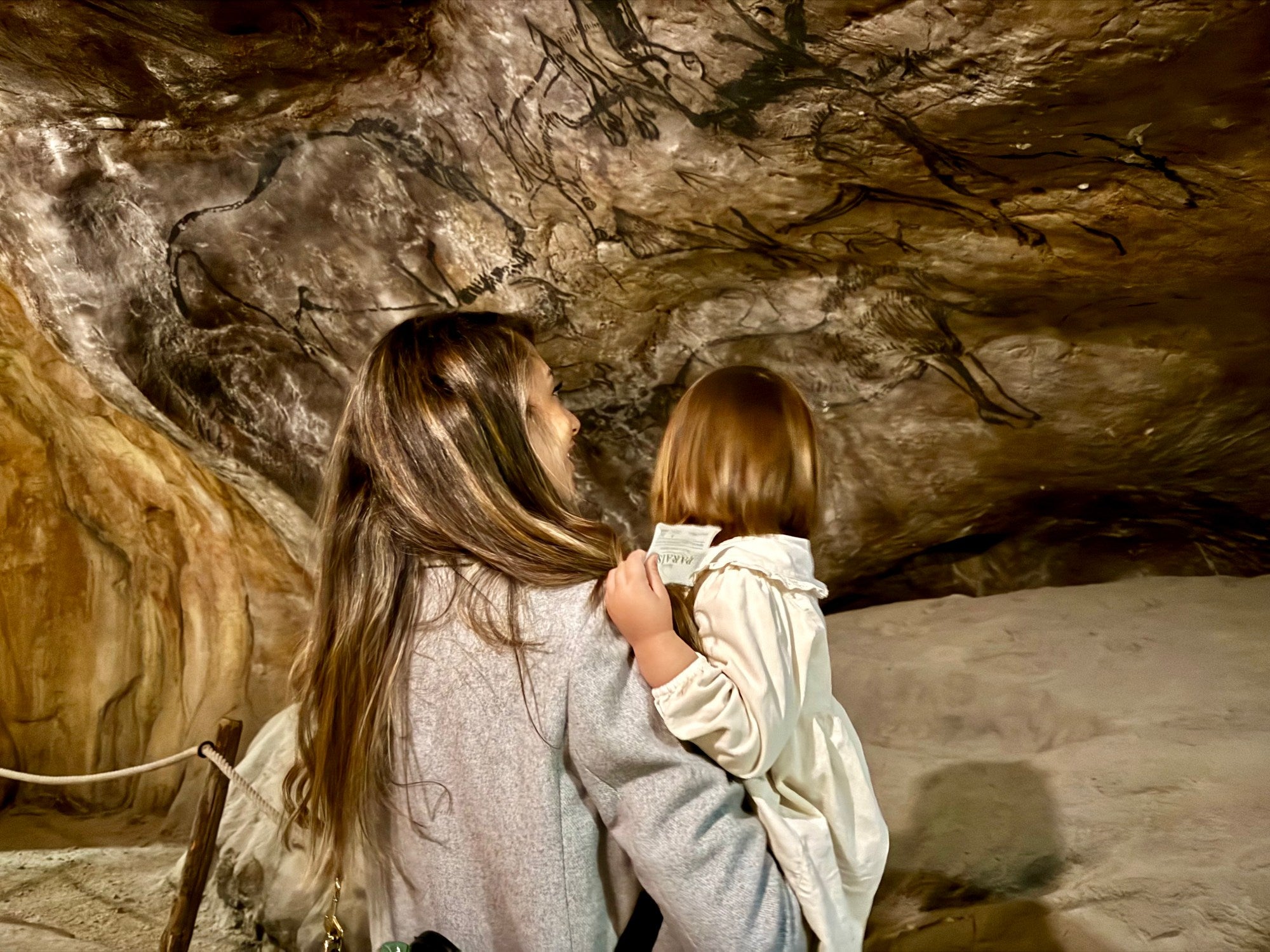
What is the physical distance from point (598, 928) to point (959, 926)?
1.46 metres

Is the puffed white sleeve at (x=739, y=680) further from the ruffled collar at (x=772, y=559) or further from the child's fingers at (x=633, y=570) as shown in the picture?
the child's fingers at (x=633, y=570)

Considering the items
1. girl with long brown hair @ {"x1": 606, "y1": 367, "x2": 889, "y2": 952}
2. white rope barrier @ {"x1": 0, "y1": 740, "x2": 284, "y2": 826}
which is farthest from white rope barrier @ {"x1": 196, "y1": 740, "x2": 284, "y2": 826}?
girl with long brown hair @ {"x1": 606, "y1": 367, "x2": 889, "y2": 952}

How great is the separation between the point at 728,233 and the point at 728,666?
1930mm

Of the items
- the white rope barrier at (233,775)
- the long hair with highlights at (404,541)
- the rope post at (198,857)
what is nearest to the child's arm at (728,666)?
the long hair with highlights at (404,541)

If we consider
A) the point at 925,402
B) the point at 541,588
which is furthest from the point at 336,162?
the point at 541,588

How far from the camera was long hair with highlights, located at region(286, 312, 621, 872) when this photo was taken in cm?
133

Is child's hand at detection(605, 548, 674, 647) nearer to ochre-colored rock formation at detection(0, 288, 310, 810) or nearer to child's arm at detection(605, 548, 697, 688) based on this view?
child's arm at detection(605, 548, 697, 688)

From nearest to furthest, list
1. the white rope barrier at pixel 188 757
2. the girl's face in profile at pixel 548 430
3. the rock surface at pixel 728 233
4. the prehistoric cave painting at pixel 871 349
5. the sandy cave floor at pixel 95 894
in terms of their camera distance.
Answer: the girl's face in profile at pixel 548 430 → the white rope barrier at pixel 188 757 → the rock surface at pixel 728 233 → the prehistoric cave painting at pixel 871 349 → the sandy cave floor at pixel 95 894

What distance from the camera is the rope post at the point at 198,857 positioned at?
2727mm

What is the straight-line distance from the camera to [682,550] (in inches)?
69.4

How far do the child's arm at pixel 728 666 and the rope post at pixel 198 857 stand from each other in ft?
5.57

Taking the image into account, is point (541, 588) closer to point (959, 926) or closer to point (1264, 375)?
point (959, 926)

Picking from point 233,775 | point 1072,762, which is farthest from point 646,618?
point 1072,762

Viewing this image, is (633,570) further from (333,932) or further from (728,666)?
(333,932)
